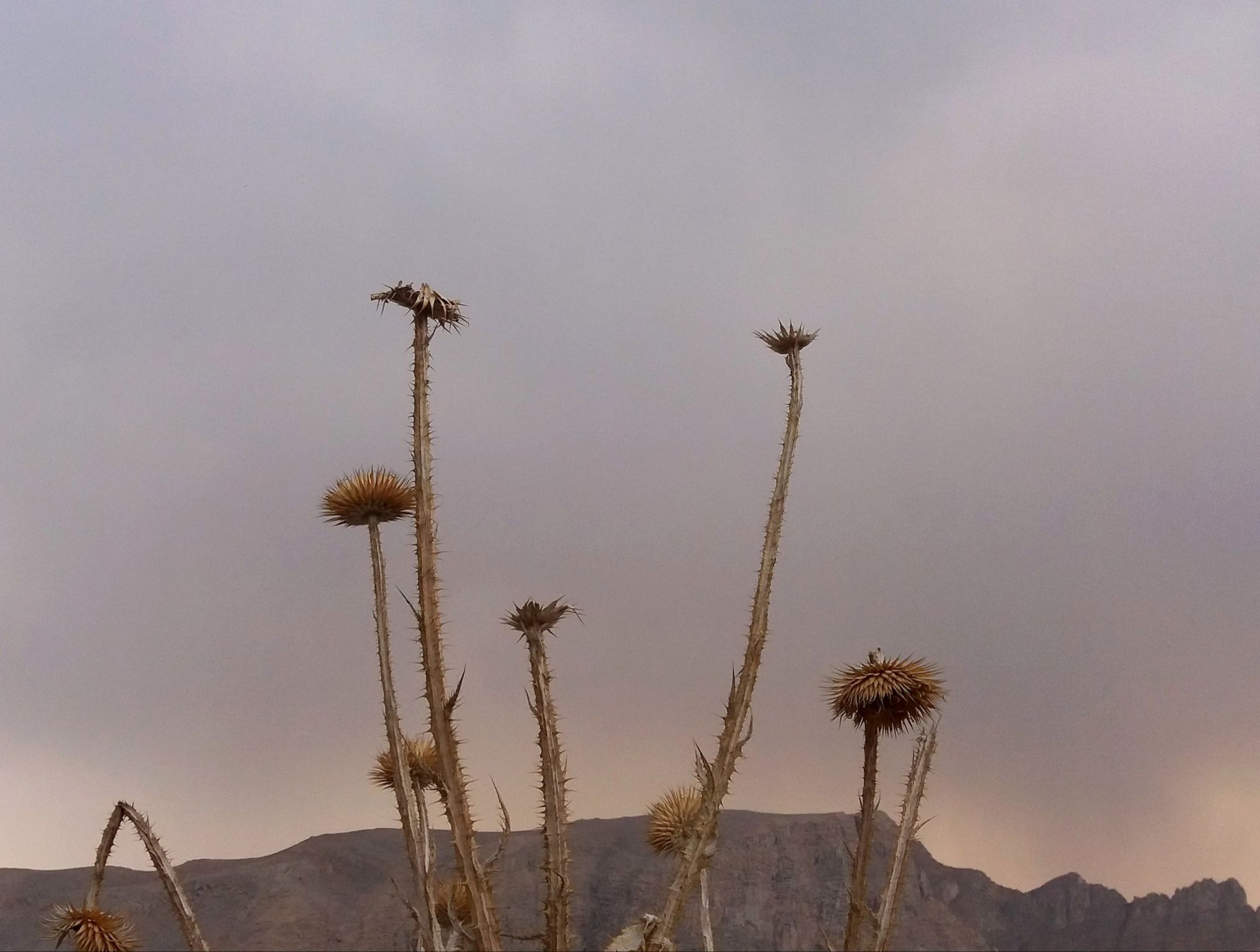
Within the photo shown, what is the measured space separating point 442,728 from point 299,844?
156120 mm

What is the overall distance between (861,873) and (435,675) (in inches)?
224

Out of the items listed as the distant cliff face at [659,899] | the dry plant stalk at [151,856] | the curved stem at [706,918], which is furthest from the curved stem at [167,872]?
the distant cliff face at [659,899]

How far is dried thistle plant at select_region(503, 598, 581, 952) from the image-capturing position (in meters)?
11.7

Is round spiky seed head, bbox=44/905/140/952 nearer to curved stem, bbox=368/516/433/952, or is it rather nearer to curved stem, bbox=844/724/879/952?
curved stem, bbox=368/516/433/952

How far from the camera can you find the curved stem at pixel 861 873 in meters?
13.6

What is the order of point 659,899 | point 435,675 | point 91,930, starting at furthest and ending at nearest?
point 659,899, point 91,930, point 435,675

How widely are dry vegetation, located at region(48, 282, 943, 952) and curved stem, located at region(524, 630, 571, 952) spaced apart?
14mm

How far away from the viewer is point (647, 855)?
484 ft

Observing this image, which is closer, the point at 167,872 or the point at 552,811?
the point at 552,811

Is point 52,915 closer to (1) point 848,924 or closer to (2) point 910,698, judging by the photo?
(1) point 848,924

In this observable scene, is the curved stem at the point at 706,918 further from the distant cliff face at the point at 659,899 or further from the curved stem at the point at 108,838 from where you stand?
the distant cliff face at the point at 659,899

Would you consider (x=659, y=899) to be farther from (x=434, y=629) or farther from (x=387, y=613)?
(x=434, y=629)

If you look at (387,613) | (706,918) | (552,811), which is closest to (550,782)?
(552,811)

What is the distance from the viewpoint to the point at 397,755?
552 inches
